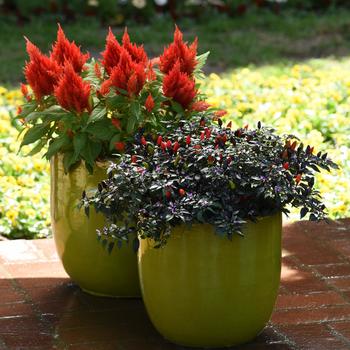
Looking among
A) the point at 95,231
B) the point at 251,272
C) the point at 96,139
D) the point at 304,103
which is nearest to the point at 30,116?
the point at 96,139

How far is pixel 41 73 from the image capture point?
14.5 feet

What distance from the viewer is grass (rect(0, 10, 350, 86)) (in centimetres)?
1017

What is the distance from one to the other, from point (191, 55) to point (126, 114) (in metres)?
0.41

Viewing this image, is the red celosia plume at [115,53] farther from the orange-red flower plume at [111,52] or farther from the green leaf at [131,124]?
the green leaf at [131,124]

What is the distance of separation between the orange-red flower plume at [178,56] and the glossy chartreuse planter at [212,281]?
89 centimetres

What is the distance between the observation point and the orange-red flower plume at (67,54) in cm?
454

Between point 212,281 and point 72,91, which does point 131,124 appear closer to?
point 72,91

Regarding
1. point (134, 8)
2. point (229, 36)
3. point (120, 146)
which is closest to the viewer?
point (120, 146)

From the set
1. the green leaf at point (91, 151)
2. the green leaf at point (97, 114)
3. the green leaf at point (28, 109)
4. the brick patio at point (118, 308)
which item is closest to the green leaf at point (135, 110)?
the green leaf at point (97, 114)

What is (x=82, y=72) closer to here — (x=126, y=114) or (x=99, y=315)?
(x=126, y=114)

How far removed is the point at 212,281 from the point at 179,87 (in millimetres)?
925

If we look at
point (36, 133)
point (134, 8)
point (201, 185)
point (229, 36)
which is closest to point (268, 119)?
point (36, 133)

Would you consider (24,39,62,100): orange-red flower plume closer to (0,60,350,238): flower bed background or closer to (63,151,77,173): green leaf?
(63,151,77,173): green leaf

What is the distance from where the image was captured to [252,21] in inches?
469
